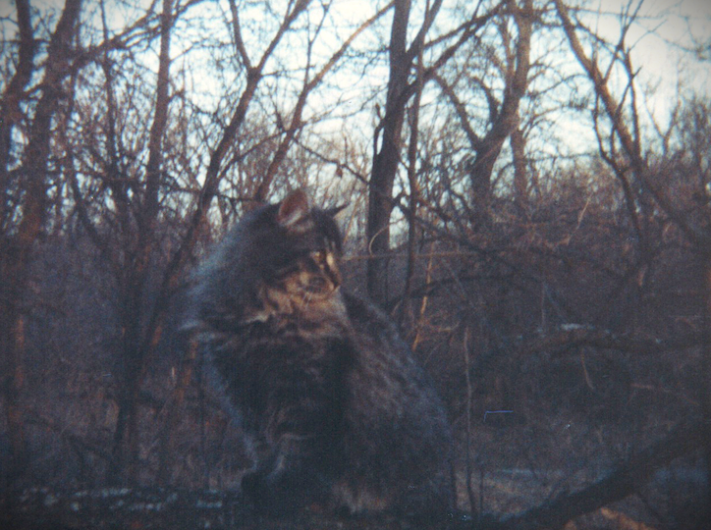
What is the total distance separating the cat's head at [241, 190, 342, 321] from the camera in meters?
3.37

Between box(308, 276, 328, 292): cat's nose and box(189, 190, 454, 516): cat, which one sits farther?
box(308, 276, 328, 292): cat's nose

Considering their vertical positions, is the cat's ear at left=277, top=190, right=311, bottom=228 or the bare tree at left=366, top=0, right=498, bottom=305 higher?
the bare tree at left=366, top=0, right=498, bottom=305

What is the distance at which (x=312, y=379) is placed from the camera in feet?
9.77

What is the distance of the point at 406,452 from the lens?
9.52 feet

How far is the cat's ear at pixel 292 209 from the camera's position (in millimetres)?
3438

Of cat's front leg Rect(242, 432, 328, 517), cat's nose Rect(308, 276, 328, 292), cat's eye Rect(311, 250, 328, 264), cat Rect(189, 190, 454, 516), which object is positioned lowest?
cat's front leg Rect(242, 432, 328, 517)

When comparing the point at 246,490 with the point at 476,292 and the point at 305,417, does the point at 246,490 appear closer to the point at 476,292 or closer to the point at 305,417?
the point at 305,417

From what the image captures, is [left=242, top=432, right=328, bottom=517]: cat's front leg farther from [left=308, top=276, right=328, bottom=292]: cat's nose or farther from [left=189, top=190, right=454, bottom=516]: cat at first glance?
[left=308, top=276, right=328, bottom=292]: cat's nose

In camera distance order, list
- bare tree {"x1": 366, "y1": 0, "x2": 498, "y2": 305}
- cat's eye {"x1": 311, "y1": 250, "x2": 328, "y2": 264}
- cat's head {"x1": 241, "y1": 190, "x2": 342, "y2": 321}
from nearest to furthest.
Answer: cat's head {"x1": 241, "y1": 190, "x2": 342, "y2": 321} → cat's eye {"x1": 311, "y1": 250, "x2": 328, "y2": 264} → bare tree {"x1": 366, "y1": 0, "x2": 498, "y2": 305}

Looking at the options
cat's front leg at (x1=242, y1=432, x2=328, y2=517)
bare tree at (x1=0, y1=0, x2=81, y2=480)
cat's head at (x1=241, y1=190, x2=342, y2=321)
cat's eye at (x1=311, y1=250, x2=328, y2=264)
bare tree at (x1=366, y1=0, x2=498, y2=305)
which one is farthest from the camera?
bare tree at (x1=366, y1=0, x2=498, y2=305)

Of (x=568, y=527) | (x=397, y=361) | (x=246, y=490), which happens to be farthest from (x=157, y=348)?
(x=568, y=527)

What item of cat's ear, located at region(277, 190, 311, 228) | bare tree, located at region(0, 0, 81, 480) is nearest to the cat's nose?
cat's ear, located at region(277, 190, 311, 228)

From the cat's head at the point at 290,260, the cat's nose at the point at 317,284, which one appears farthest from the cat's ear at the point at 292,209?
the cat's nose at the point at 317,284

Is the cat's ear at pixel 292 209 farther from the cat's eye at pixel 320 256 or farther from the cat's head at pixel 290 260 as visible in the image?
the cat's eye at pixel 320 256
